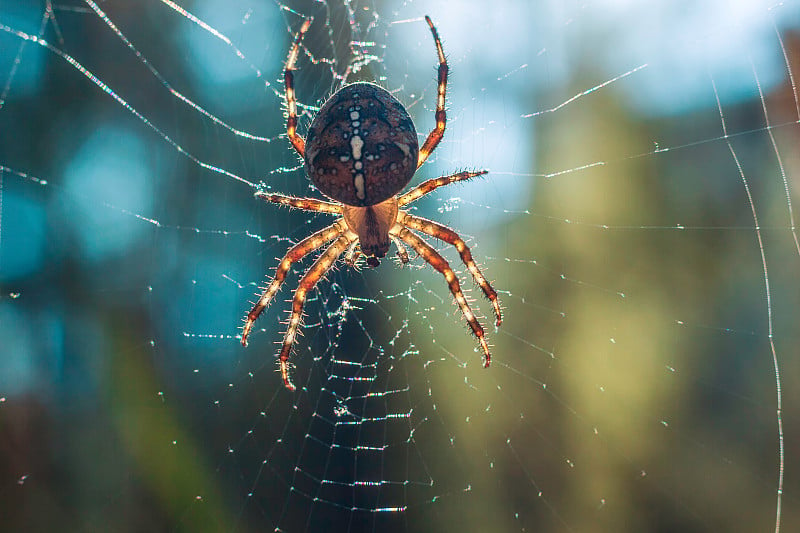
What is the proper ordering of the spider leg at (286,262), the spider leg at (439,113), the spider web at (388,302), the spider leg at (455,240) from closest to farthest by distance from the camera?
the spider leg at (439,113) → the spider leg at (286,262) → the spider leg at (455,240) → the spider web at (388,302)

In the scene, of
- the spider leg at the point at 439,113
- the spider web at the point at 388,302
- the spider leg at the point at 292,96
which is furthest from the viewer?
the spider web at the point at 388,302

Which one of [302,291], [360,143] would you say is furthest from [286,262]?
[360,143]

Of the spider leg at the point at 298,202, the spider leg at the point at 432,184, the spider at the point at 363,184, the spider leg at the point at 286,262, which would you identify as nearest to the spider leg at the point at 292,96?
the spider at the point at 363,184

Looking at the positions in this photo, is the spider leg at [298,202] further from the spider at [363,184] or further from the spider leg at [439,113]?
the spider leg at [439,113]

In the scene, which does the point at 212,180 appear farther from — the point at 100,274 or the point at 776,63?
the point at 776,63

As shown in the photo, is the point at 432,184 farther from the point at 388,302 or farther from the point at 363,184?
the point at 388,302
